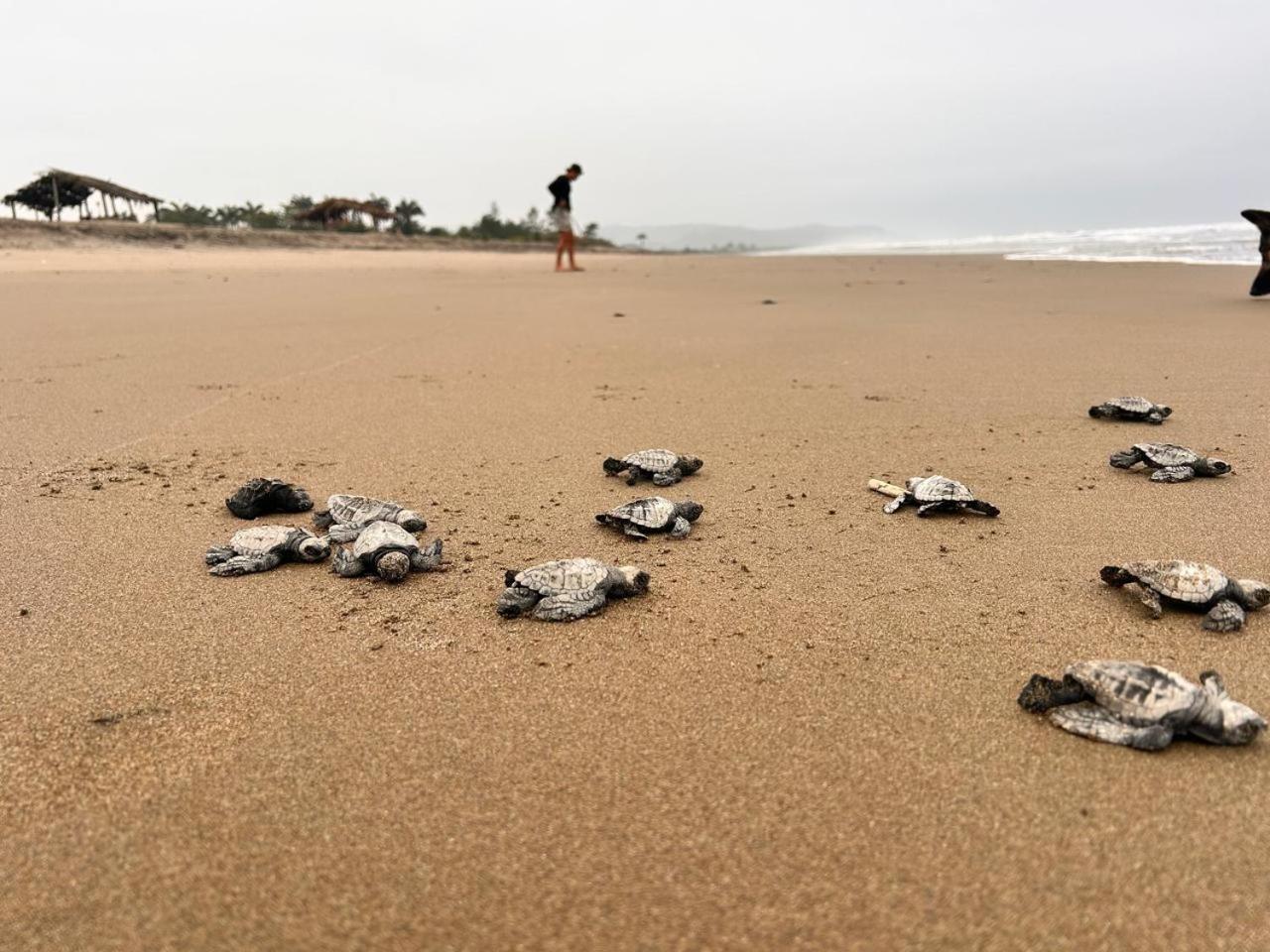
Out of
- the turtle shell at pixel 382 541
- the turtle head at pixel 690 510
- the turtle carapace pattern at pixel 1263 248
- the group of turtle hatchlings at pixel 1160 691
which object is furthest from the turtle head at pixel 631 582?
the turtle carapace pattern at pixel 1263 248

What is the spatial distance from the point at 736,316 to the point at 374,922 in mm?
8971

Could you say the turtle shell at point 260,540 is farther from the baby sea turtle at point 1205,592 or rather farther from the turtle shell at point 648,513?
the baby sea turtle at point 1205,592

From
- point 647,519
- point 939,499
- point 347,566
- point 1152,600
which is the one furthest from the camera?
point 939,499

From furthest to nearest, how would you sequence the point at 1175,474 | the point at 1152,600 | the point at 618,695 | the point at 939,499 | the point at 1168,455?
the point at 1168,455 → the point at 1175,474 → the point at 939,499 → the point at 1152,600 → the point at 618,695

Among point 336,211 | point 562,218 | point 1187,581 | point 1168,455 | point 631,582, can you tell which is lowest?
point 631,582

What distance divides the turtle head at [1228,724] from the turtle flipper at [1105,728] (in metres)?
0.08

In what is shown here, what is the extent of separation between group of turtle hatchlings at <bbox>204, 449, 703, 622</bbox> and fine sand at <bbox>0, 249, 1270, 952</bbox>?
0.25ft

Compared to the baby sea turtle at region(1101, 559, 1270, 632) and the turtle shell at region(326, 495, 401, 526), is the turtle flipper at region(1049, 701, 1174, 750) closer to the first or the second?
the baby sea turtle at region(1101, 559, 1270, 632)

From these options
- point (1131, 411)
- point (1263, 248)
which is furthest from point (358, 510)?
point (1263, 248)

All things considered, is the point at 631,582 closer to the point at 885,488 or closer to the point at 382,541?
the point at 382,541

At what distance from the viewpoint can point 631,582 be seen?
265 cm

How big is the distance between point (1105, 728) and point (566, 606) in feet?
4.89

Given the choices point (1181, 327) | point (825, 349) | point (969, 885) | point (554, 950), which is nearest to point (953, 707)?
point (969, 885)

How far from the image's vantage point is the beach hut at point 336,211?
3579 centimetres
